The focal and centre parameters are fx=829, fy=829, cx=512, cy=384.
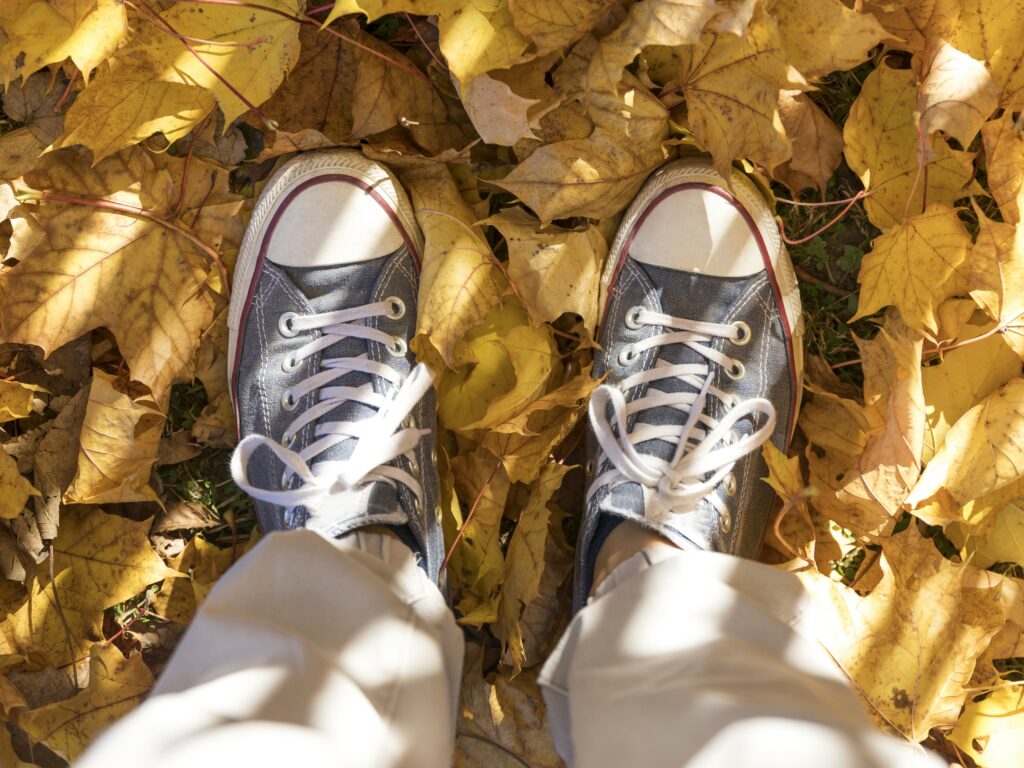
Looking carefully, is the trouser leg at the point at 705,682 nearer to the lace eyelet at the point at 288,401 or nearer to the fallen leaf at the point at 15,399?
the lace eyelet at the point at 288,401

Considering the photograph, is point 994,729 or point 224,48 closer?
point 224,48

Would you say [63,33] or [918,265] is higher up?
[63,33]

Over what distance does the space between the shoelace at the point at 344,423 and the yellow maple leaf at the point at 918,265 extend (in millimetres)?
594

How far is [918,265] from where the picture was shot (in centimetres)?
104

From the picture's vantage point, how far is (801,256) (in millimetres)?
1183

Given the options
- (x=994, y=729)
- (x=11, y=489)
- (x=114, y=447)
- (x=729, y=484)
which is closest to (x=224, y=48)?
(x=114, y=447)

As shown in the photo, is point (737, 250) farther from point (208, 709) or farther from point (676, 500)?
point (208, 709)

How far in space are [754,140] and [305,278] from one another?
2.02 feet

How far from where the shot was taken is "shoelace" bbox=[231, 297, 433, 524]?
1.06 m

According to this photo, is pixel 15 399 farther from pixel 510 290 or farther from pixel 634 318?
pixel 634 318

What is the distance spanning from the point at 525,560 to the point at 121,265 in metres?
0.67

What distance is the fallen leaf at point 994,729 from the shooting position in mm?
1087

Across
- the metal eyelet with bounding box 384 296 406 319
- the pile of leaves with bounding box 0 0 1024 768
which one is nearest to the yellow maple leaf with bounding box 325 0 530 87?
the pile of leaves with bounding box 0 0 1024 768

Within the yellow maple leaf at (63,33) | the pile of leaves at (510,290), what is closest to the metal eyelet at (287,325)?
the pile of leaves at (510,290)
